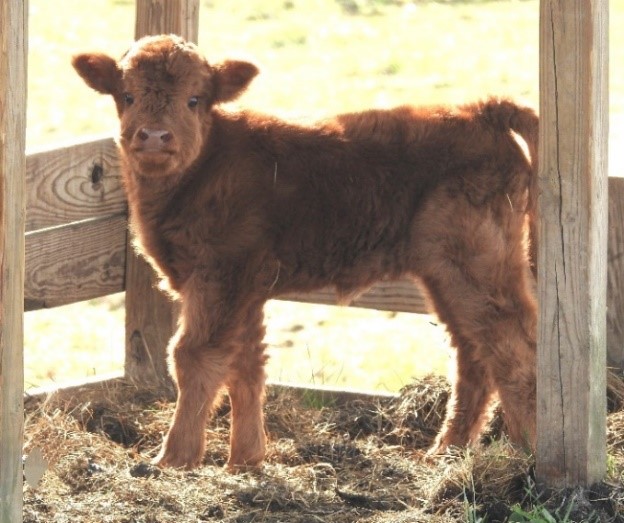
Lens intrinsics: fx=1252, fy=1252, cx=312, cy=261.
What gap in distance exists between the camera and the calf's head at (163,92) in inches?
211

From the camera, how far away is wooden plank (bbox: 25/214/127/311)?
5.89 meters

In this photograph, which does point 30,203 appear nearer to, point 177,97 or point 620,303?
point 177,97

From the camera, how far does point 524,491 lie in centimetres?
440

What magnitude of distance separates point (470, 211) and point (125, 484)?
1.82 meters

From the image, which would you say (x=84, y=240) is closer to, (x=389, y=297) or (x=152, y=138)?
(x=152, y=138)

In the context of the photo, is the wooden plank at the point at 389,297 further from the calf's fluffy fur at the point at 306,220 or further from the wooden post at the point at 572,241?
the wooden post at the point at 572,241

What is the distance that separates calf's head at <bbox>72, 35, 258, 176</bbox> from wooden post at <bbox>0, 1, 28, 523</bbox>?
5.80ft

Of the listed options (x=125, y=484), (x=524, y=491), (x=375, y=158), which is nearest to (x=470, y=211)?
(x=375, y=158)

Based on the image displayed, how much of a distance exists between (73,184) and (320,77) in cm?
713

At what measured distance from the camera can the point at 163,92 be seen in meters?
5.43

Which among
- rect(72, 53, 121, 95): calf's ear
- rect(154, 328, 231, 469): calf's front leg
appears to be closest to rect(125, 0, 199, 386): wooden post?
rect(72, 53, 121, 95): calf's ear

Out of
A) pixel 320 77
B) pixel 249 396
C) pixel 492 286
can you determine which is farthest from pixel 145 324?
pixel 320 77

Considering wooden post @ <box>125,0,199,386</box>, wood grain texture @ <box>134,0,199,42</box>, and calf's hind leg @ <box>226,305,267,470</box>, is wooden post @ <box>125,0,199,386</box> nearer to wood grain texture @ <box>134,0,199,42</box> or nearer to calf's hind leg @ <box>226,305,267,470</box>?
wood grain texture @ <box>134,0,199,42</box>

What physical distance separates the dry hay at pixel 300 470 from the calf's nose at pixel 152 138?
1278 millimetres
